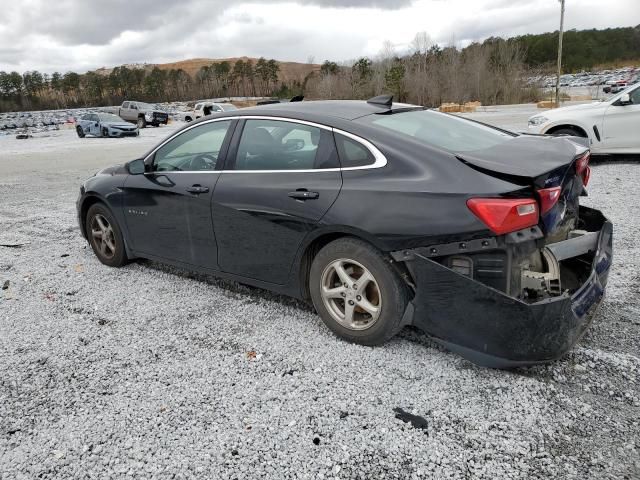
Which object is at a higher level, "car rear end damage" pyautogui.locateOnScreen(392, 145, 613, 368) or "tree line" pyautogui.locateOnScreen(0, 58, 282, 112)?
"tree line" pyautogui.locateOnScreen(0, 58, 282, 112)

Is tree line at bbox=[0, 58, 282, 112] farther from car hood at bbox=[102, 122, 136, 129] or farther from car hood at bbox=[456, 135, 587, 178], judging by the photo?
car hood at bbox=[456, 135, 587, 178]

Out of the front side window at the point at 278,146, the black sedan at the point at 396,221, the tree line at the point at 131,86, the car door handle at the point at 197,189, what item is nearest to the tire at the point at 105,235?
the black sedan at the point at 396,221

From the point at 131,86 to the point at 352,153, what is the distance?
139 metres

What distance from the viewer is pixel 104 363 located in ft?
11.0

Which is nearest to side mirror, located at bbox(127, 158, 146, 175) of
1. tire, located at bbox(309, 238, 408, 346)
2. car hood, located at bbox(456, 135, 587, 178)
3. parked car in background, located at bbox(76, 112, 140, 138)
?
tire, located at bbox(309, 238, 408, 346)

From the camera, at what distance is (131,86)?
128 metres

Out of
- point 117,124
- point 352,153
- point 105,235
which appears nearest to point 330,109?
point 352,153

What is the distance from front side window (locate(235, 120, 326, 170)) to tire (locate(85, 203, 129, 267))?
1884mm

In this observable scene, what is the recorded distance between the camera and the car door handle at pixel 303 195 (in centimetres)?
333

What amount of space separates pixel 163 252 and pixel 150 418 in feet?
6.77

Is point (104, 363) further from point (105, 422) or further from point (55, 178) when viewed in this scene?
point (55, 178)

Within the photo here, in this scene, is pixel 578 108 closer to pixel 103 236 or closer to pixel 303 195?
pixel 303 195

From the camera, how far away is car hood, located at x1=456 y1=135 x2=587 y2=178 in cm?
283

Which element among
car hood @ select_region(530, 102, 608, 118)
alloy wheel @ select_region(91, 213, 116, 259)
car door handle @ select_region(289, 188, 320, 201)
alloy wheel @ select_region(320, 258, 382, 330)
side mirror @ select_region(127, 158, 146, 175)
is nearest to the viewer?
alloy wheel @ select_region(320, 258, 382, 330)
